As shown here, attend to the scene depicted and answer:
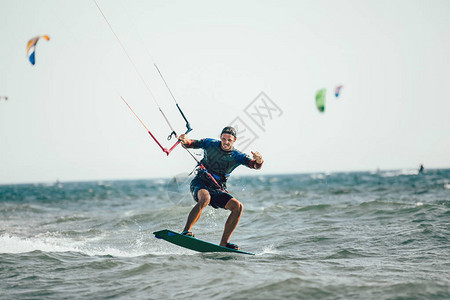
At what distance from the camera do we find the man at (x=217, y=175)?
743 centimetres

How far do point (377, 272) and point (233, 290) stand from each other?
2.21 meters

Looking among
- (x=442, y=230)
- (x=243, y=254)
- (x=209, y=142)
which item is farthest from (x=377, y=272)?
(x=442, y=230)

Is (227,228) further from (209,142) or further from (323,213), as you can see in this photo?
(323,213)

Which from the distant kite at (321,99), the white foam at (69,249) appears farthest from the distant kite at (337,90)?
the white foam at (69,249)

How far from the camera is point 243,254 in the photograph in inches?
313

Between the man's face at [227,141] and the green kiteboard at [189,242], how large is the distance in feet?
5.37

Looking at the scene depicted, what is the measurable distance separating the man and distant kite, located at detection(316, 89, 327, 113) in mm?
19646

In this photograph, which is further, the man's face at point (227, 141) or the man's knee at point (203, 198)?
the man's face at point (227, 141)

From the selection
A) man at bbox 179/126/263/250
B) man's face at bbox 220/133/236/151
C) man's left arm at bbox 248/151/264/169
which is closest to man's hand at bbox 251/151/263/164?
man's left arm at bbox 248/151/264/169

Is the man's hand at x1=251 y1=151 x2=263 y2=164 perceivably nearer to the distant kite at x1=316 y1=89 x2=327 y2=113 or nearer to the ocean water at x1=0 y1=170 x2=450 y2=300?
the ocean water at x1=0 y1=170 x2=450 y2=300

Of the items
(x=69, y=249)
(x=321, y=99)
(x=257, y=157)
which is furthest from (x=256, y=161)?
(x=321, y=99)

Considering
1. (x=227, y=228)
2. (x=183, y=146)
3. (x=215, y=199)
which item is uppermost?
(x=183, y=146)

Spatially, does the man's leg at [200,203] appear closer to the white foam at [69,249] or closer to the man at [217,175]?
the man at [217,175]

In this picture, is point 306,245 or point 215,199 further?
point 306,245
